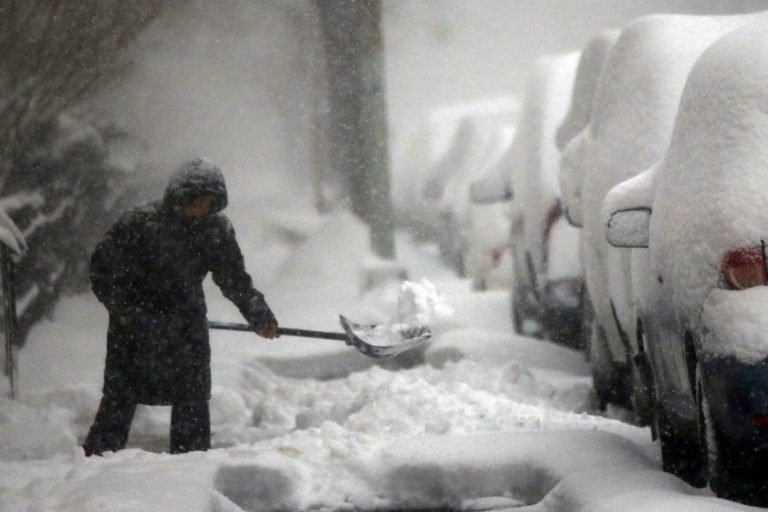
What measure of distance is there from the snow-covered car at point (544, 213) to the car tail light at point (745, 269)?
3.91 metres

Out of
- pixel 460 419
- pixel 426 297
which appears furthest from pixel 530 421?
pixel 426 297

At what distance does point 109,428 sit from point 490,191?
3.57 metres

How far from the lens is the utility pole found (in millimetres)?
11047

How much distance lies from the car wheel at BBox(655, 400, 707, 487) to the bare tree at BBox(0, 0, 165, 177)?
653cm

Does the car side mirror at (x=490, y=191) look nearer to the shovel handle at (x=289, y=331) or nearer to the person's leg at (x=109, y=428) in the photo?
the shovel handle at (x=289, y=331)

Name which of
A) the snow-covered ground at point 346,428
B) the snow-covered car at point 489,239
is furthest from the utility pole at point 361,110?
the snow-covered car at point 489,239

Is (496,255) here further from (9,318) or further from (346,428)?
(346,428)

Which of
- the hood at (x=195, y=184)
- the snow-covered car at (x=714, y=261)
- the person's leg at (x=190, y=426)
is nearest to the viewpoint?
the snow-covered car at (x=714, y=261)

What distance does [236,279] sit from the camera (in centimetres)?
530

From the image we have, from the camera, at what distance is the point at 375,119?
1121 centimetres

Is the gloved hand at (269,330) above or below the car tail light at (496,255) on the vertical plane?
above

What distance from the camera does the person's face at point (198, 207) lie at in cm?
499

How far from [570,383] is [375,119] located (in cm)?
502

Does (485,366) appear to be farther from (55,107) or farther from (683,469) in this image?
(55,107)
